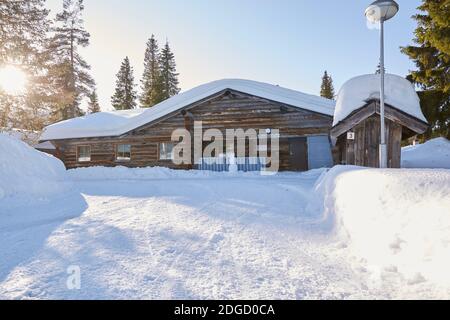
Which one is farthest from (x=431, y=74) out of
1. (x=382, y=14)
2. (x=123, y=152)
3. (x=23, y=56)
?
(x=23, y=56)

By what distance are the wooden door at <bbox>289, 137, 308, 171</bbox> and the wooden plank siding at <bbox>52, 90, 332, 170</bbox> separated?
213 mm

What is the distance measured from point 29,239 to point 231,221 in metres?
3.05

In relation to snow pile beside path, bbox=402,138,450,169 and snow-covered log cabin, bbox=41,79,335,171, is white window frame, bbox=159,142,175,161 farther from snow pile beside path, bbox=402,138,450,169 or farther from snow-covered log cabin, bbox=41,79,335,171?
snow pile beside path, bbox=402,138,450,169

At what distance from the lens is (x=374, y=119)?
27.5 feet

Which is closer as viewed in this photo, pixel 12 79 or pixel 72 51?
pixel 12 79

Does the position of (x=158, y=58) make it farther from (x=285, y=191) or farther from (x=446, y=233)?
(x=446, y=233)

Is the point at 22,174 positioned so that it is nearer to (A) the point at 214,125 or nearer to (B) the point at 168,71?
(A) the point at 214,125

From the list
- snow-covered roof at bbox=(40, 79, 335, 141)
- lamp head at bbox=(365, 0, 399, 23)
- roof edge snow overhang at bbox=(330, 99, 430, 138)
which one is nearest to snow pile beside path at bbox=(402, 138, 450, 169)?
snow-covered roof at bbox=(40, 79, 335, 141)

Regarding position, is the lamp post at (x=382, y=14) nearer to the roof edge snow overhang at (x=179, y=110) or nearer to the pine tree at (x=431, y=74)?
the roof edge snow overhang at (x=179, y=110)

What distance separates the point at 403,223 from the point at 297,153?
1147 cm

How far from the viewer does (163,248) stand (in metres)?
3.29

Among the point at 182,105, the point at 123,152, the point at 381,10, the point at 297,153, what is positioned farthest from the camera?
the point at 123,152

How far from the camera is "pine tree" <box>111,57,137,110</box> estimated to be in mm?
36969

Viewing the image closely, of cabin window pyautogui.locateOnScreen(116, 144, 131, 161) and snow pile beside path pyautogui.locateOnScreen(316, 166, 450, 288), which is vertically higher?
cabin window pyautogui.locateOnScreen(116, 144, 131, 161)
